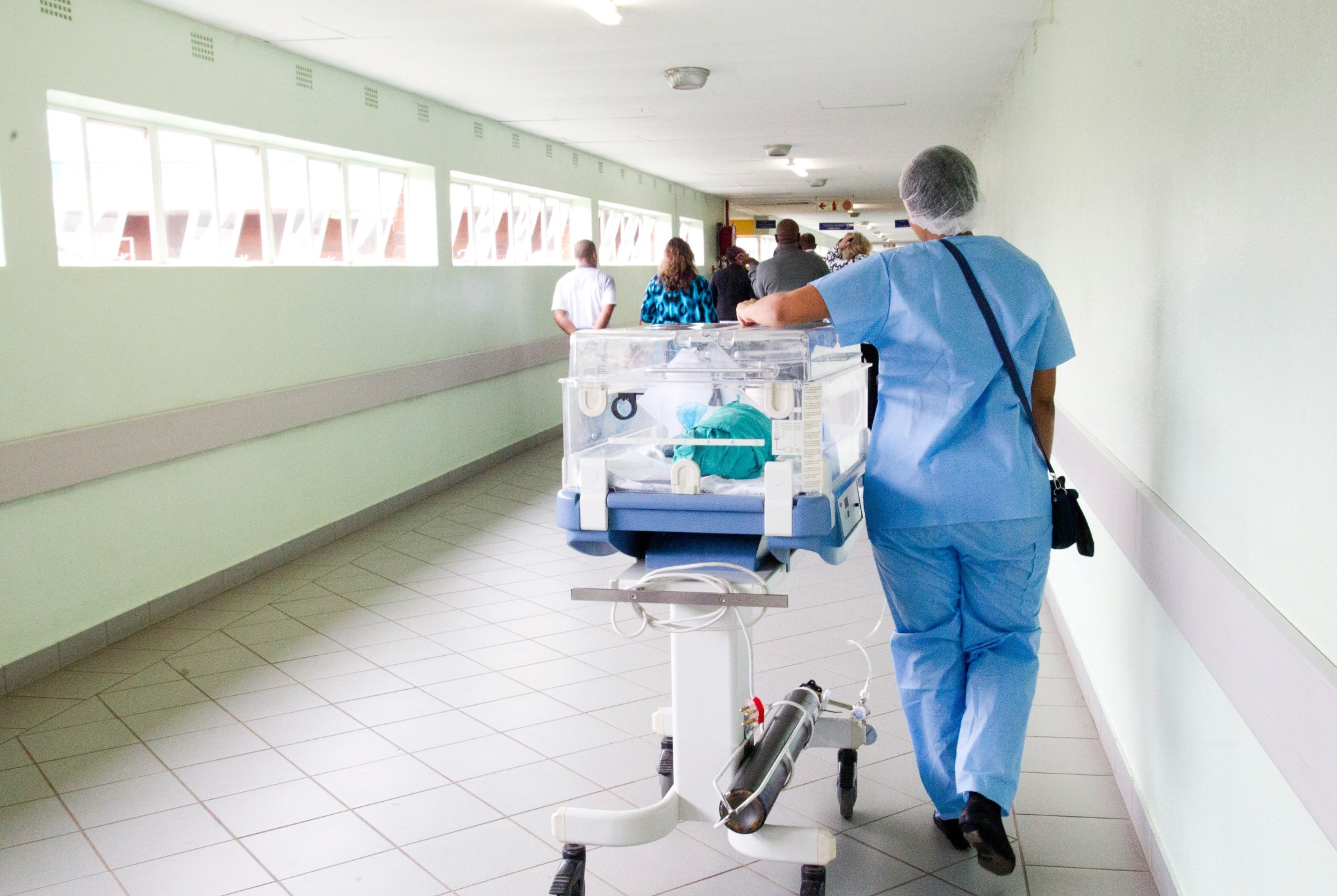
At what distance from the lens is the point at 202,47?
5023 millimetres

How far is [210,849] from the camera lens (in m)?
2.75

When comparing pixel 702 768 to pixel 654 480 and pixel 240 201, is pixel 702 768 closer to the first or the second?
pixel 654 480

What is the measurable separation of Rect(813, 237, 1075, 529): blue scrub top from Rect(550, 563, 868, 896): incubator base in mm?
427

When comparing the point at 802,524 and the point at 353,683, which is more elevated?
the point at 802,524

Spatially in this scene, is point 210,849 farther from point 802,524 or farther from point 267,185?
point 267,185

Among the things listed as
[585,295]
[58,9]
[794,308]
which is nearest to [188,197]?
[58,9]

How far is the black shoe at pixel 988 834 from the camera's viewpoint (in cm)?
225

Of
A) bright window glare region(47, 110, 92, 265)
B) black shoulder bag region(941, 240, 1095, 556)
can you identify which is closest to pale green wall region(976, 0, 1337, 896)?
black shoulder bag region(941, 240, 1095, 556)

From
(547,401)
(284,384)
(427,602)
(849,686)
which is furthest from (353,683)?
(547,401)

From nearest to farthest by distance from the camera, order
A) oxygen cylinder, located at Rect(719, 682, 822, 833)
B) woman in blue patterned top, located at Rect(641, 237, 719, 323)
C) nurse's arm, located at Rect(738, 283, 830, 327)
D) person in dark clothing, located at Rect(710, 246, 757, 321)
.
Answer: oxygen cylinder, located at Rect(719, 682, 822, 833) → nurse's arm, located at Rect(738, 283, 830, 327) → woman in blue patterned top, located at Rect(641, 237, 719, 323) → person in dark clothing, located at Rect(710, 246, 757, 321)

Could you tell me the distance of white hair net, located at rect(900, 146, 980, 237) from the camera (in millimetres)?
2486

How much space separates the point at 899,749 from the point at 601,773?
909 millimetres

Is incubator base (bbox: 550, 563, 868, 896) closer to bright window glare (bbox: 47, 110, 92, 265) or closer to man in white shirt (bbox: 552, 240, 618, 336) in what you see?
bright window glare (bbox: 47, 110, 92, 265)

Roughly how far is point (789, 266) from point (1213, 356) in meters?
4.45
